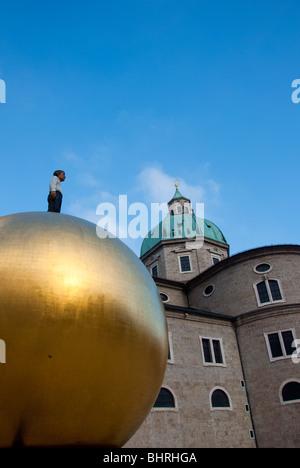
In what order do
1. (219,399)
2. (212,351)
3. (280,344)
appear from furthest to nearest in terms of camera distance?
(212,351) < (280,344) < (219,399)

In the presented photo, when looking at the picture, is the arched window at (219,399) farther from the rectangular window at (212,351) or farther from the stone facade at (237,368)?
the rectangular window at (212,351)

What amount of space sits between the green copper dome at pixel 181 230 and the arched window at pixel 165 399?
70.6 feet

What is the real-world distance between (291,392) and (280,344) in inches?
124

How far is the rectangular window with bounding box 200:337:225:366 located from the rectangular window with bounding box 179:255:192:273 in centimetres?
1311

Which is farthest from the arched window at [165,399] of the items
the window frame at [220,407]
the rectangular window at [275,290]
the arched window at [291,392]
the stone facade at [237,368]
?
the rectangular window at [275,290]

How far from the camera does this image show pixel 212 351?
85.9ft

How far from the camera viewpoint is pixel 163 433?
20797mm

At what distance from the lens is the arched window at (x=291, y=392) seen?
2405 cm

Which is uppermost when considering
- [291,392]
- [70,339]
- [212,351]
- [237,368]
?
[212,351]

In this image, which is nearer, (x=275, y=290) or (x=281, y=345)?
(x=281, y=345)

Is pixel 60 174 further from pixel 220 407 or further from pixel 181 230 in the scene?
pixel 181 230

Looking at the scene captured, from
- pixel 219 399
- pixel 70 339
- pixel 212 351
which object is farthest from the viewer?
pixel 212 351

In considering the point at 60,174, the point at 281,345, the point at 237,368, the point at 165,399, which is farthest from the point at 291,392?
the point at 60,174

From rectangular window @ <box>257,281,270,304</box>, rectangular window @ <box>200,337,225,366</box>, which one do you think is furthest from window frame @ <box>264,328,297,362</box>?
rectangular window @ <box>200,337,225,366</box>
